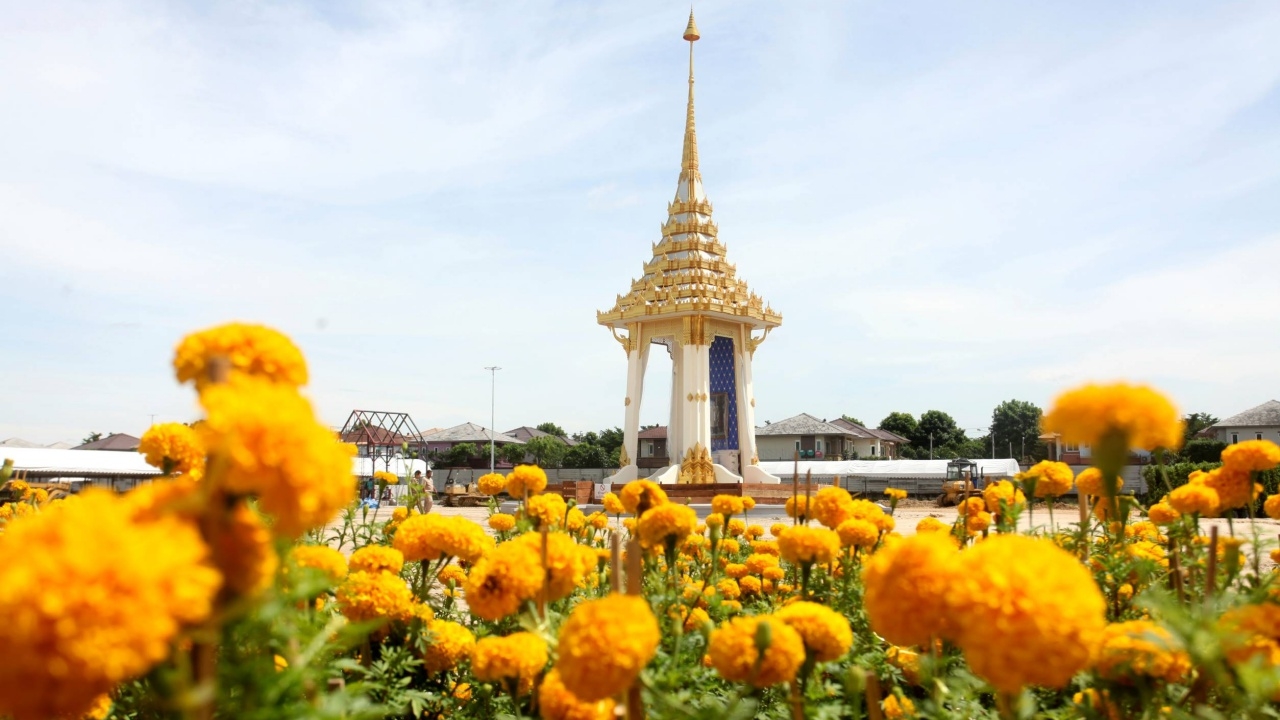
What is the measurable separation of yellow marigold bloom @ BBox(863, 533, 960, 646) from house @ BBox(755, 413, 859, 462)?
172ft

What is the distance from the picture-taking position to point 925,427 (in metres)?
65.6

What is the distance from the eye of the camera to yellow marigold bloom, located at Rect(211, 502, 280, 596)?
854 mm

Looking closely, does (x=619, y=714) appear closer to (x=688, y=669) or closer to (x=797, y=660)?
(x=797, y=660)

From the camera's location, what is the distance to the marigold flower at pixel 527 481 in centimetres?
293

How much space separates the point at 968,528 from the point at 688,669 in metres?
1.71

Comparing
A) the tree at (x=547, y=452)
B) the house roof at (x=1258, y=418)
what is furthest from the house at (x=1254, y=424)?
the tree at (x=547, y=452)

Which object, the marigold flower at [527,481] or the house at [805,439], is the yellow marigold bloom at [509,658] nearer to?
the marigold flower at [527,481]

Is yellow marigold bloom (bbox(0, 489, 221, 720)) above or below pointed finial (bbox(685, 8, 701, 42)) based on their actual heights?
below

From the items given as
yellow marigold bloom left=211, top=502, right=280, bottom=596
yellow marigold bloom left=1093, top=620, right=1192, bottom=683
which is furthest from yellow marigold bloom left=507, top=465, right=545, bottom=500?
yellow marigold bloom left=211, top=502, right=280, bottom=596

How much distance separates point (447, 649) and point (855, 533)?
4.17 feet

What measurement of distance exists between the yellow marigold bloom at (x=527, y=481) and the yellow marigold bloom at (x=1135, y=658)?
5.68 feet

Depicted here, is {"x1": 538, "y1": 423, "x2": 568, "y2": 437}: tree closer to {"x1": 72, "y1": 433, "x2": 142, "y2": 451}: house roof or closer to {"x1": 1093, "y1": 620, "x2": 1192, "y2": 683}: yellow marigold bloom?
{"x1": 72, "y1": 433, "x2": 142, "y2": 451}: house roof

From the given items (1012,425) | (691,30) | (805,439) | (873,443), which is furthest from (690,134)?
(1012,425)

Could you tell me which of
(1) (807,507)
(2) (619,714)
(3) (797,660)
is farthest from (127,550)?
(1) (807,507)
